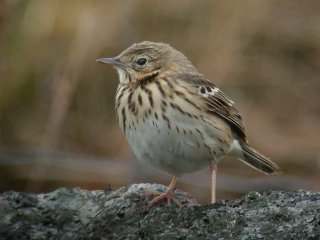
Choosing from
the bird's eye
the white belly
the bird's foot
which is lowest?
the bird's foot

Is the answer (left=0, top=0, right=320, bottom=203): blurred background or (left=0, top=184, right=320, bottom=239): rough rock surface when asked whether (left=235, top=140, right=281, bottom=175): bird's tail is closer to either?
(left=0, top=184, right=320, bottom=239): rough rock surface

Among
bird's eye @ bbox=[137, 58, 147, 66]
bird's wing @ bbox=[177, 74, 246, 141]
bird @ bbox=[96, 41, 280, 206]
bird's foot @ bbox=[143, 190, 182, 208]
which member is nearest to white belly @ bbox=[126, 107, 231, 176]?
bird @ bbox=[96, 41, 280, 206]

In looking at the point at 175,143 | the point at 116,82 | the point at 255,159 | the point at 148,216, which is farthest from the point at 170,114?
the point at 116,82

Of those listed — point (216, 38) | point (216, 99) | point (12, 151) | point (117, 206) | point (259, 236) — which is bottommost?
point (259, 236)

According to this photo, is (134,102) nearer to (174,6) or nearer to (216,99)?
(216,99)

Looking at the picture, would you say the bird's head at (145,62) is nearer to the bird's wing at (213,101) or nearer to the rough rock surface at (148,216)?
the bird's wing at (213,101)

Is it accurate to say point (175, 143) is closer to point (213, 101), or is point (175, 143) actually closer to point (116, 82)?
point (213, 101)

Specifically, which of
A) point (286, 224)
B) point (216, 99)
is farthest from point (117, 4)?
point (286, 224)
